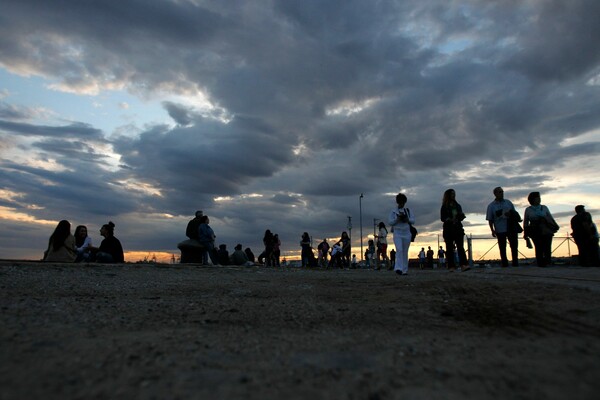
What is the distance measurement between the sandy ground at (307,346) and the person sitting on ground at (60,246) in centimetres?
542

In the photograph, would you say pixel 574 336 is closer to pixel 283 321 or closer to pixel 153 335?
pixel 283 321

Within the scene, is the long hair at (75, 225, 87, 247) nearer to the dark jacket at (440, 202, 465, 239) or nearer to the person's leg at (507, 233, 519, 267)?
the dark jacket at (440, 202, 465, 239)

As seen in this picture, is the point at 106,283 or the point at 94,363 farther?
the point at 106,283

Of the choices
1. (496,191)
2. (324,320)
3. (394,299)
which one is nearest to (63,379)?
(324,320)

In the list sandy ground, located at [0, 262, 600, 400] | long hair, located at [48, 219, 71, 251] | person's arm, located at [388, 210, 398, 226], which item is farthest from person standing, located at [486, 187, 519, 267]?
long hair, located at [48, 219, 71, 251]

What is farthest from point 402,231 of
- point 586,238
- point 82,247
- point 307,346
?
point 82,247

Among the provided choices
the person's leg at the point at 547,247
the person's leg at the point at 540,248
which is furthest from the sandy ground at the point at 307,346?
the person's leg at the point at 547,247

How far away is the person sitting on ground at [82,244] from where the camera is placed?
1098 cm

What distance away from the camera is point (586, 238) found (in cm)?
915

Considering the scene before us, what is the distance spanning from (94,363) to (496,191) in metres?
9.06

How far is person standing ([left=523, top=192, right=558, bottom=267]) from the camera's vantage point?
8.88 metres

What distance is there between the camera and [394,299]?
477cm

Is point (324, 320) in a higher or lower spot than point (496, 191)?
lower

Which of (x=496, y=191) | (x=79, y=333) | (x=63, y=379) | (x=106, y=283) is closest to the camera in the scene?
(x=63, y=379)
